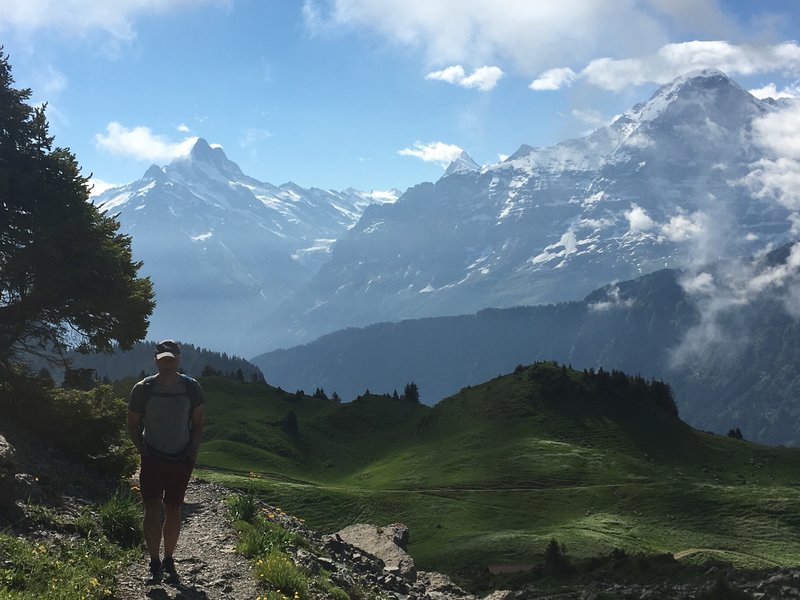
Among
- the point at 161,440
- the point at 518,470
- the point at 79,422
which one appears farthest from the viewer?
the point at 518,470

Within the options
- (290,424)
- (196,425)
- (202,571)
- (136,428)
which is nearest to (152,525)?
(136,428)

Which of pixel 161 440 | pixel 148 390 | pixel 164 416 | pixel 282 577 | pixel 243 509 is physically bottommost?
pixel 282 577

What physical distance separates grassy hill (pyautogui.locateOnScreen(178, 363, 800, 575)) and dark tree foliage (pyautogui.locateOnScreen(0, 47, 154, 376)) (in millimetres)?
18939

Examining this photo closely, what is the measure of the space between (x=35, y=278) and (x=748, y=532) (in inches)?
2614

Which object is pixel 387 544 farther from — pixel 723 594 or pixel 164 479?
pixel 164 479

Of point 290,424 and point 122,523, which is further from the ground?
point 290,424

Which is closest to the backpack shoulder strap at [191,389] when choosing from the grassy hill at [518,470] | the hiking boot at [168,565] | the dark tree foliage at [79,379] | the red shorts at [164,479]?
the red shorts at [164,479]

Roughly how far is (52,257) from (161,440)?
19.7 m

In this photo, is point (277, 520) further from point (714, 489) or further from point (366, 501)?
point (714, 489)

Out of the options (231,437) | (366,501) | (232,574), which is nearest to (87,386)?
(232,574)

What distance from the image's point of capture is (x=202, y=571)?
16234 millimetres

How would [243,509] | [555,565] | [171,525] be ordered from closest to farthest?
[171,525] < [243,509] < [555,565]

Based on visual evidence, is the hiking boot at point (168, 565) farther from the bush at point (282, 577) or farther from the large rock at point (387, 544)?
the large rock at point (387, 544)

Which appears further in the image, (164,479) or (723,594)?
(723,594)
